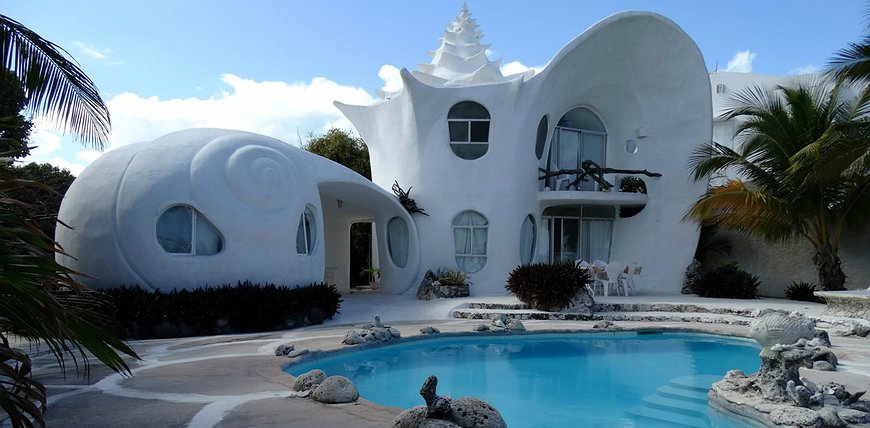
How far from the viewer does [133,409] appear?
6.21 m

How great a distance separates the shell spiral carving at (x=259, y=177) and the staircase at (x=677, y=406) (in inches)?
342

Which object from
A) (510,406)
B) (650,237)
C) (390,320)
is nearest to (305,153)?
(390,320)

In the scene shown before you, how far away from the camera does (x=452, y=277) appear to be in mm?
18766

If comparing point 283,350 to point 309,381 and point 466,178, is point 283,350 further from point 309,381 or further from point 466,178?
point 466,178

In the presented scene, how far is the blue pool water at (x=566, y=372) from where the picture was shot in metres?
7.75

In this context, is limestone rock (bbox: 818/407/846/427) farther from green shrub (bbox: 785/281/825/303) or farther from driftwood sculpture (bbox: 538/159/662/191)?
driftwood sculpture (bbox: 538/159/662/191)

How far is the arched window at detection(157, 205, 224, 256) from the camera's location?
13342 millimetres

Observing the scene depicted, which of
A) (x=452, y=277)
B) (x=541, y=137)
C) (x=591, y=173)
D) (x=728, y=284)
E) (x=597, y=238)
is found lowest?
(x=728, y=284)

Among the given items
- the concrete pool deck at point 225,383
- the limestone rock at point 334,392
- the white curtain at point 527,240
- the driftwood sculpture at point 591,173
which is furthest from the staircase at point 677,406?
the driftwood sculpture at point 591,173

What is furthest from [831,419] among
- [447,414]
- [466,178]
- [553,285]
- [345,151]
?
[345,151]

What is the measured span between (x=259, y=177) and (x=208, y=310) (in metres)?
2.93

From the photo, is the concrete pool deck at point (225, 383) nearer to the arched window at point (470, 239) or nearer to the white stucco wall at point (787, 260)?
the arched window at point (470, 239)

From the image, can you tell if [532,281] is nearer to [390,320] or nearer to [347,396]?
[390,320]

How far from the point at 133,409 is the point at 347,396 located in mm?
1948
